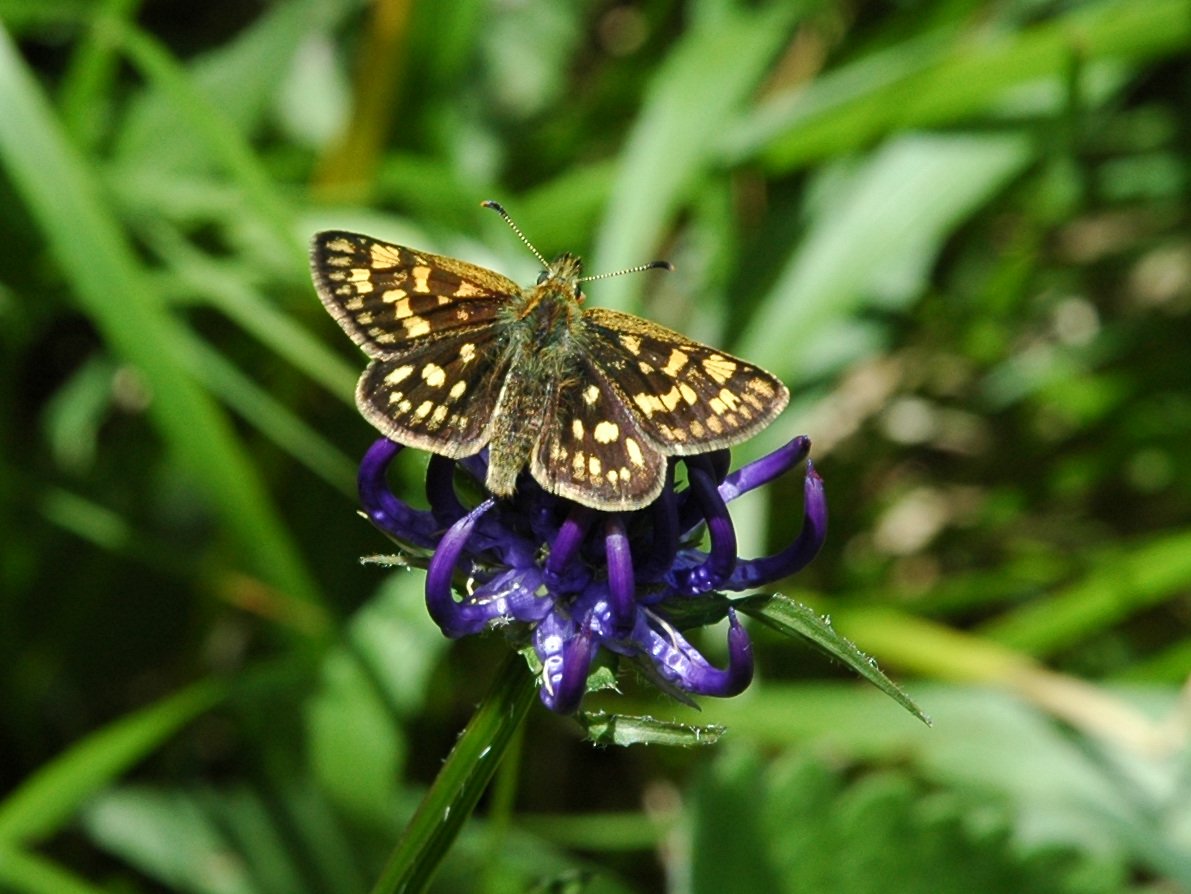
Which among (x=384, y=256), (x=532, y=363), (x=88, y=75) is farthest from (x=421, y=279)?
(x=88, y=75)

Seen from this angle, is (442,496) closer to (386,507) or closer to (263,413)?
(386,507)

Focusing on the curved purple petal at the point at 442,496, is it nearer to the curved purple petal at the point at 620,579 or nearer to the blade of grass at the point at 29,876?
the curved purple petal at the point at 620,579

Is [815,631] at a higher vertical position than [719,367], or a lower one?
lower

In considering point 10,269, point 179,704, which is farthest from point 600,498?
point 10,269

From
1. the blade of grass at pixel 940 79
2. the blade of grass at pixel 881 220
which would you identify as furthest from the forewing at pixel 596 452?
the blade of grass at pixel 940 79

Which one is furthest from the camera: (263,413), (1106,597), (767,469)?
(1106,597)

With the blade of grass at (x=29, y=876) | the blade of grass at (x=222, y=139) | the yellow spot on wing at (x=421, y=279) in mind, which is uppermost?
the blade of grass at (x=222, y=139)

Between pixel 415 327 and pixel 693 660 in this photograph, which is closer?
pixel 693 660
